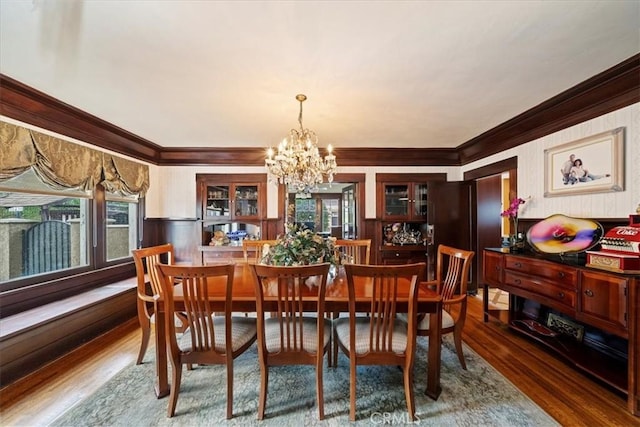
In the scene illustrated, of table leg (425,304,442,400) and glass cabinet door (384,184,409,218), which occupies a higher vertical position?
glass cabinet door (384,184,409,218)

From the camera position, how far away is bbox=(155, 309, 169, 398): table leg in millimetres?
1855

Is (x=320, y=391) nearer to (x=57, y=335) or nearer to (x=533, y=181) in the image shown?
(x=57, y=335)

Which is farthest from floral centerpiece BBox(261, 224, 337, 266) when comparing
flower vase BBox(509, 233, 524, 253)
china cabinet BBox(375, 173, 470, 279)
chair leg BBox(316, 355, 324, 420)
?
china cabinet BBox(375, 173, 470, 279)

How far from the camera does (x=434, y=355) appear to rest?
6.11 ft

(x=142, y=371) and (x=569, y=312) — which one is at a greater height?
(x=569, y=312)

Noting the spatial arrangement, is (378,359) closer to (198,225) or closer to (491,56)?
(491,56)

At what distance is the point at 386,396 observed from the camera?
75.7 inches

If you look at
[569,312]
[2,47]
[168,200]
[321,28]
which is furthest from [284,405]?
[168,200]

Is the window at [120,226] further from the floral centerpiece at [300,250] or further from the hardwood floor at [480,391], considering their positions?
the floral centerpiece at [300,250]

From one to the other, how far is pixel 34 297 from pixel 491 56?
446cm

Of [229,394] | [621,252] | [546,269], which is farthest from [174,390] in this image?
[621,252]

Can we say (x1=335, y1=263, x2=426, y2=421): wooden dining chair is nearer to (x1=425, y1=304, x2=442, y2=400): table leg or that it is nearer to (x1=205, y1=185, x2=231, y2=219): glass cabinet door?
(x1=425, y1=304, x2=442, y2=400): table leg

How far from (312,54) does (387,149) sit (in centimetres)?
287

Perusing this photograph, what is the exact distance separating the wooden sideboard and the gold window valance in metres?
4.68
